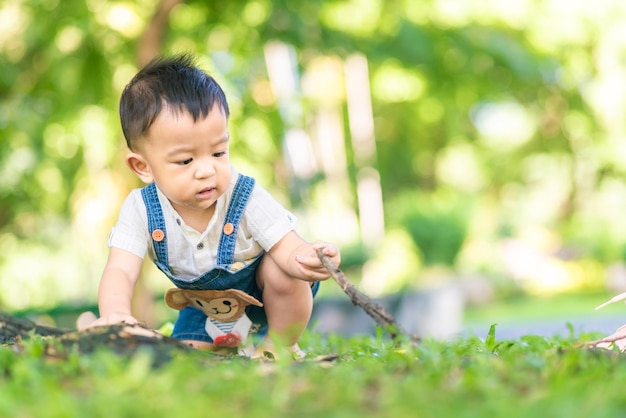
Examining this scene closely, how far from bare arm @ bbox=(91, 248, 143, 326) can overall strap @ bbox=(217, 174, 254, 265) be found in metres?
0.26

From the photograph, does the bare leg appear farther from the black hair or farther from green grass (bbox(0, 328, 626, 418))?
green grass (bbox(0, 328, 626, 418))

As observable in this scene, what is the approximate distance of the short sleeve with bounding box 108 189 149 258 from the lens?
102 inches

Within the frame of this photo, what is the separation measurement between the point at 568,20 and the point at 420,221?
521 cm

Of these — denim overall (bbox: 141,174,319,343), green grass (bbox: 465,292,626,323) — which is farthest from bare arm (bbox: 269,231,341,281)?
green grass (bbox: 465,292,626,323)

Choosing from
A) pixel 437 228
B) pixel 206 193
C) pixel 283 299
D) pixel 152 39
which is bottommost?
pixel 437 228

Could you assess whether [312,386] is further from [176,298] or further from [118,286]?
[176,298]

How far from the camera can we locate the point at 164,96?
2.49 metres

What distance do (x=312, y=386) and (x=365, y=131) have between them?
15422mm

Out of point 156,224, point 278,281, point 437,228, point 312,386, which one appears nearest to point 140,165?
point 156,224

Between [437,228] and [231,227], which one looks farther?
[437,228]

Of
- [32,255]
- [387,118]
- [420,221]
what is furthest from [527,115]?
[32,255]

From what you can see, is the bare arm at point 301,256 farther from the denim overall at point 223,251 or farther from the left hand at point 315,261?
the denim overall at point 223,251

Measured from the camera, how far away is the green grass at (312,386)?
1.28 m

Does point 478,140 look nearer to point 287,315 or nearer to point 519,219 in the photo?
point 519,219
